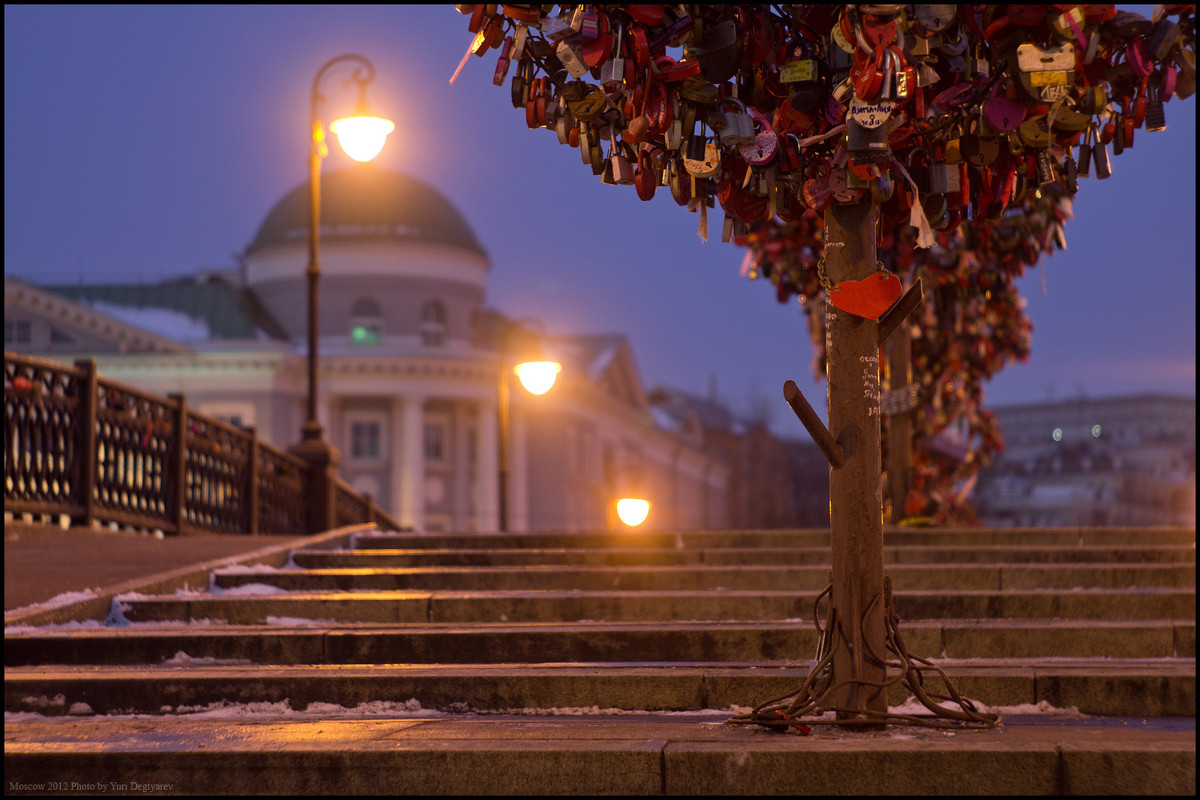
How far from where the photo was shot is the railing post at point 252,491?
1742cm

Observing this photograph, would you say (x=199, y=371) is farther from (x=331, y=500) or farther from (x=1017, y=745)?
(x=1017, y=745)

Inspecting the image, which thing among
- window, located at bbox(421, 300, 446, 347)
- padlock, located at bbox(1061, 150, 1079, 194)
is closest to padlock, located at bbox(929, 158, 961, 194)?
padlock, located at bbox(1061, 150, 1079, 194)

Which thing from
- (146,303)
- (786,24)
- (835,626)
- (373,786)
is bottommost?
(373,786)

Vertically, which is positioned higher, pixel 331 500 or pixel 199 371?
pixel 199 371

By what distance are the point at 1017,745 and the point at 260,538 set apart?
30.7 feet

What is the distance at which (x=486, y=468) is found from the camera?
60.6 metres

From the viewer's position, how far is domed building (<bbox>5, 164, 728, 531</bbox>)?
55.1 metres

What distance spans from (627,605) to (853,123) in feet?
13.3

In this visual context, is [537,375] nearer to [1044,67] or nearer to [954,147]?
Result: [954,147]

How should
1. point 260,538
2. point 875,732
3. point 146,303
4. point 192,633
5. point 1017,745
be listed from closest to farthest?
1. point 1017,745
2. point 875,732
3. point 192,633
4. point 260,538
5. point 146,303

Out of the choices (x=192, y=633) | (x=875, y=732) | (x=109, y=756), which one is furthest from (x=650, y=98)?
(x=192, y=633)

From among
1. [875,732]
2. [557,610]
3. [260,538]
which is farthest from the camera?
[260,538]

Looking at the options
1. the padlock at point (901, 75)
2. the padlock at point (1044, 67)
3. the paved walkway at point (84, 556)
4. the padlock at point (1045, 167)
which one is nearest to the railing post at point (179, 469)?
the paved walkway at point (84, 556)

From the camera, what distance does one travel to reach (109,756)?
18.0 feet
